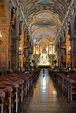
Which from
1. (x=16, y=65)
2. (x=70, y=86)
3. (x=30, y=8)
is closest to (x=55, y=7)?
(x=30, y=8)

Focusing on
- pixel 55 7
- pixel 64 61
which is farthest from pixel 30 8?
pixel 64 61

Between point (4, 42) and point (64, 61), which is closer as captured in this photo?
point (4, 42)

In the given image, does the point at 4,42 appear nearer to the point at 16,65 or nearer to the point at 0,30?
the point at 0,30

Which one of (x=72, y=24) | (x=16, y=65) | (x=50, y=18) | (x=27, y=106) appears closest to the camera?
(x=27, y=106)

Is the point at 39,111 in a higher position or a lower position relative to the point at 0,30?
lower

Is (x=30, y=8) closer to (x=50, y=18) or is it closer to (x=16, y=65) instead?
(x=50, y=18)

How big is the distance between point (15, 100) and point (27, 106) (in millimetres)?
735

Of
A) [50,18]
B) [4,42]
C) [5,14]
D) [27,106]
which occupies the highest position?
[50,18]

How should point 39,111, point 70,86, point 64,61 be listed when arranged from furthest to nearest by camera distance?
point 64,61 → point 70,86 → point 39,111

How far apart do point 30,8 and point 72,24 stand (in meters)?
11.9

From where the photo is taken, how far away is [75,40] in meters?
23.3

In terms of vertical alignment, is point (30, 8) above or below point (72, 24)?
above

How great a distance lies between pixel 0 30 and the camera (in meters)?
16.9

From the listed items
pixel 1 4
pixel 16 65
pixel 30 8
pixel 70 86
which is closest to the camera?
pixel 70 86
